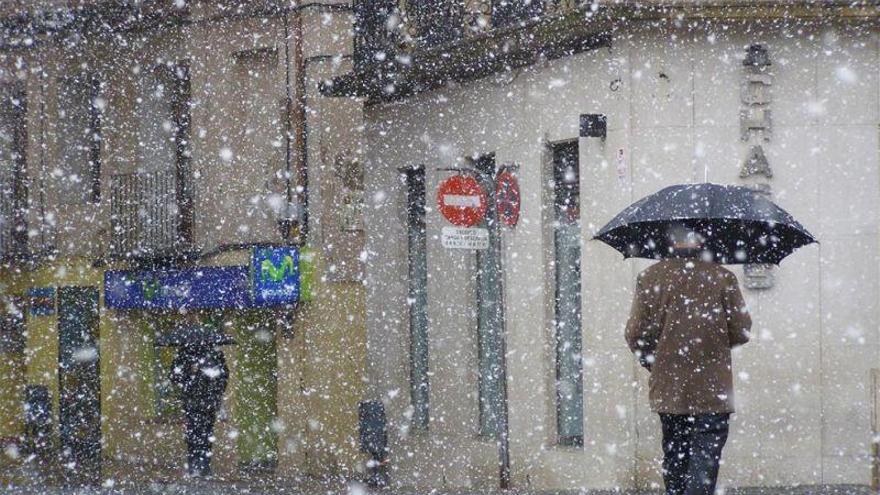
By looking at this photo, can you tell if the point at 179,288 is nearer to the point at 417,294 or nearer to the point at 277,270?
the point at 277,270

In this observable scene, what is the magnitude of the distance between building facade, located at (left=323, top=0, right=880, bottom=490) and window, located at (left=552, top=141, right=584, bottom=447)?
0.02m

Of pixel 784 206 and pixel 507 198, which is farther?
pixel 507 198

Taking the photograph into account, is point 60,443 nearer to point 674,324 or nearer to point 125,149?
point 125,149

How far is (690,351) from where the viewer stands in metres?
8.27

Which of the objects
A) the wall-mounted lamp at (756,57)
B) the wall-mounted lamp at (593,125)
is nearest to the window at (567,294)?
the wall-mounted lamp at (593,125)

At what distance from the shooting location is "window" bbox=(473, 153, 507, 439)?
15.5 meters

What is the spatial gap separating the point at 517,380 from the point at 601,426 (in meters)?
1.79

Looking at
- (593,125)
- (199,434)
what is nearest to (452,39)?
(593,125)

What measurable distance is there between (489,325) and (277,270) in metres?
5.01

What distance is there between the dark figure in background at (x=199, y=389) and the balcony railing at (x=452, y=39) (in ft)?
13.0

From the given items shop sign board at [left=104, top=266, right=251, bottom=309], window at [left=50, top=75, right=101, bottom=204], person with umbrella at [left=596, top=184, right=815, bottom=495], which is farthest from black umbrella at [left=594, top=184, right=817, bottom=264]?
window at [left=50, top=75, right=101, bottom=204]

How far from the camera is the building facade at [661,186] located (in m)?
12.6

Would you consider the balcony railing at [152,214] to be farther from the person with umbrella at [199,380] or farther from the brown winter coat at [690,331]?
the brown winter coat at [690,331]

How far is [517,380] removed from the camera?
1477cm
